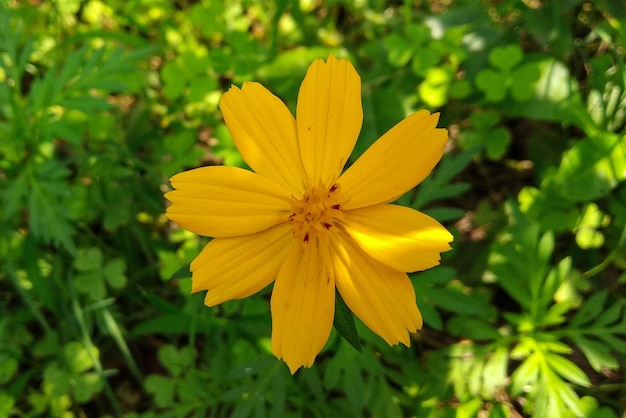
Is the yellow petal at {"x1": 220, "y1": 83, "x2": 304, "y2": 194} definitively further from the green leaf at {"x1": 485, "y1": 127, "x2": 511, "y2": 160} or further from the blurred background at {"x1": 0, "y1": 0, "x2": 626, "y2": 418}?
the green leaf at {"x1": 485, "y1": 127, "x2": 511, "y2": 160}

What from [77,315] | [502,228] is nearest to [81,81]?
[77,315]

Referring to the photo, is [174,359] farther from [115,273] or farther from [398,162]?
[398,162]

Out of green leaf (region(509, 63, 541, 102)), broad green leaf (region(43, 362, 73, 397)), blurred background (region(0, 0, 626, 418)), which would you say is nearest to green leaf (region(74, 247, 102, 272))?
blurred background (region(0, 0, 626, 418))

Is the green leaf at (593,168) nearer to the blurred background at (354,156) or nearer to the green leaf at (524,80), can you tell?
the blurred background at (354,156)

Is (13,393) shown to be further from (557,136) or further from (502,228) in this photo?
(557,136)

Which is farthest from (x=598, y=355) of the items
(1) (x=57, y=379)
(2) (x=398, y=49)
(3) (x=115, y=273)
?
(1) (x=57, y=379)

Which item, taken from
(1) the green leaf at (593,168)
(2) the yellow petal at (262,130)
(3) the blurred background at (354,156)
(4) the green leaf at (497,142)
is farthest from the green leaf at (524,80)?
(2) the yellow petal at (262,130)
